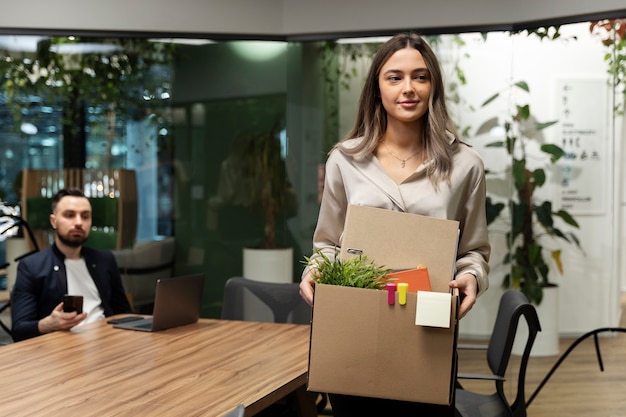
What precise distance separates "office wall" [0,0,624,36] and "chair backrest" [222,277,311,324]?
215 centimetres

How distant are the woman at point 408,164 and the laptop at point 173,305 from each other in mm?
1369

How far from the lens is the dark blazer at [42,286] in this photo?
3.96m

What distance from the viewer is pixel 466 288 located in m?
2.06

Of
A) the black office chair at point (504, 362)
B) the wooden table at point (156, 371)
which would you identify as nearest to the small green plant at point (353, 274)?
the wooden table at point (156, 371)

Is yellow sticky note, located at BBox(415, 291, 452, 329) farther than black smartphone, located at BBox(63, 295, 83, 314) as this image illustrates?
No

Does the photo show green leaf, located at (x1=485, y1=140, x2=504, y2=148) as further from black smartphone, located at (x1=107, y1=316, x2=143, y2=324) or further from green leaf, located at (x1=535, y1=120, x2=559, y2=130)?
black smartphone, located at (x1=107, y1=316, x2=143, y2=324)

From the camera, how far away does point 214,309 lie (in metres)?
5.91

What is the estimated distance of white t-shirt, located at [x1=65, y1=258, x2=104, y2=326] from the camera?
4.20m

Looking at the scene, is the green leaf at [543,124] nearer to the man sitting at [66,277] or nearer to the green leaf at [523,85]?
the green leaf at [523,85]

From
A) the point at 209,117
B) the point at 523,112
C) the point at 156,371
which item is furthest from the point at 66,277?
the point at 523,112

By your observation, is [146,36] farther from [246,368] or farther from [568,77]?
[246,368]

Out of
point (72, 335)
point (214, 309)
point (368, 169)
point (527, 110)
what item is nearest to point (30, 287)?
point (72, 335)

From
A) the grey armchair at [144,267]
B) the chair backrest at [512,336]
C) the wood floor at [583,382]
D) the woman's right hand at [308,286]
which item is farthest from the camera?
the grey armchair at [144,267]

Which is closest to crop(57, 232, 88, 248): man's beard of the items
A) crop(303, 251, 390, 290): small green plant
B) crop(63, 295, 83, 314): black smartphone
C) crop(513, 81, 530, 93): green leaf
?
crop(63, 295, 83, 314): black smartphone
